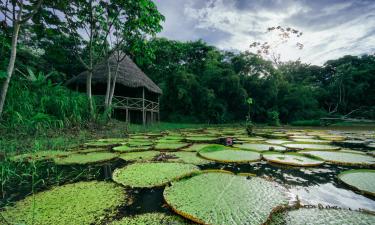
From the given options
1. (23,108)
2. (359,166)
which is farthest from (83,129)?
(359,166)

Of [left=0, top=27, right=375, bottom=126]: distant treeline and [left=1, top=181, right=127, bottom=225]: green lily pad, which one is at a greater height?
[left=0, top=27, right=375, bottom=126]: distant treeline

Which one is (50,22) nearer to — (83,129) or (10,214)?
(83,129)

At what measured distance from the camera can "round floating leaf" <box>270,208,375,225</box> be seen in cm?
102

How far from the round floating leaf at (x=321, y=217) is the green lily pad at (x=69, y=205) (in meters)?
1.01

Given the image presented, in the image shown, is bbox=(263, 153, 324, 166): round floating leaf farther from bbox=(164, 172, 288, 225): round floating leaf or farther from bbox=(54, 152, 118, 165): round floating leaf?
bbox=(54, 152, 118, 165): round floating leaf

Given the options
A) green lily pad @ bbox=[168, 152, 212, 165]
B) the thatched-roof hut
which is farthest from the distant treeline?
green lily pad @ bbox=[168, 152, 212, 165]

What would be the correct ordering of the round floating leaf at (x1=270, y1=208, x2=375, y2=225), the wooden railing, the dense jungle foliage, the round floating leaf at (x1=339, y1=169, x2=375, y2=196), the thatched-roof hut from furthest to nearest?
1. the dense jungle foliage
2. the thatched-roof hut
3. the wooden railing
4. the round floating leaf at (x1=339, y1=169, x2=375, y2=196)
5. the round floating leaf at (x1=270, y1=208, x2=375, y2=225)

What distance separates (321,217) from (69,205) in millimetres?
1536

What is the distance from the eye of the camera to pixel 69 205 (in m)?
1.24

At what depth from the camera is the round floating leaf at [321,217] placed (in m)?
1.02

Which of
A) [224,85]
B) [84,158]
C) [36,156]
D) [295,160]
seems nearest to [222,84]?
[224,85]

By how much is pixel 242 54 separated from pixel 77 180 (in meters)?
18.0

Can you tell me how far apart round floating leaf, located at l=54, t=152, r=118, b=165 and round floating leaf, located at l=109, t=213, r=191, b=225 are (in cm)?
159

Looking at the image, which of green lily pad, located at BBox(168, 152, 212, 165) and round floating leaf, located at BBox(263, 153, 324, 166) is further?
green lily pad, located at BBox(168, 152, 212, 165)
